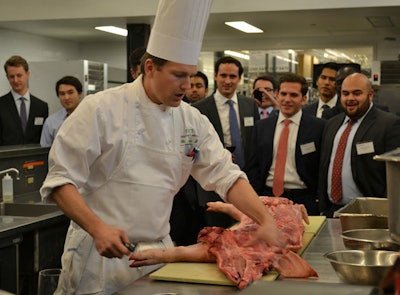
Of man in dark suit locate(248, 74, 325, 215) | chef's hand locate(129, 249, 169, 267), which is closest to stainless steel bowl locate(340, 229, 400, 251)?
chef's hand locate(129, 249, 169, 267)

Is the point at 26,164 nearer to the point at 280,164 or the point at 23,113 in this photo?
the point at 23,113

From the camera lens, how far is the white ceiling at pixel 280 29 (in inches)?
312

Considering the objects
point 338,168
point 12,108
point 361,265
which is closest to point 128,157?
point 361,265

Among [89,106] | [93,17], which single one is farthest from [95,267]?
[93,17]

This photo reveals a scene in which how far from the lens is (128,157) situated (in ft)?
8.00

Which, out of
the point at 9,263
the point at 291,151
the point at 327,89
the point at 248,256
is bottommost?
the point at 9,263

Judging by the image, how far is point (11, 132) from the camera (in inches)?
234

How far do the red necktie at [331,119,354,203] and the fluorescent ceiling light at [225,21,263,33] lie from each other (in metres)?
4.73

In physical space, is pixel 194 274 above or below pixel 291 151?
below

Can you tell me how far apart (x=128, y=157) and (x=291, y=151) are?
226 cm

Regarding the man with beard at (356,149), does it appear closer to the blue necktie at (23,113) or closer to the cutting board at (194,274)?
the cutting board at (194,274)

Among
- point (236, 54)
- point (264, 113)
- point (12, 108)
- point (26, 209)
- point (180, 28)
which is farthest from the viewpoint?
point (236, 54)

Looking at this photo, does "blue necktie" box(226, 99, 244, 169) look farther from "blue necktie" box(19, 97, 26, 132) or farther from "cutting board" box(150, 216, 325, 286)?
"cutting board" box(150, 216, 325, 286)

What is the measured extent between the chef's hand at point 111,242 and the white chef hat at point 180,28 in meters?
0.73
